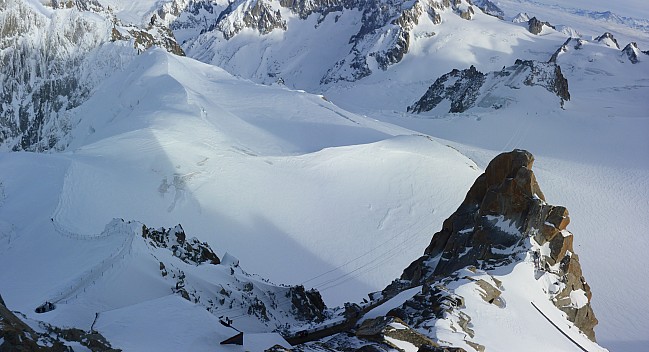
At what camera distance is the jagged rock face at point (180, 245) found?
17484mm

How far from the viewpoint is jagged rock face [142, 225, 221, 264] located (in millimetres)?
17484

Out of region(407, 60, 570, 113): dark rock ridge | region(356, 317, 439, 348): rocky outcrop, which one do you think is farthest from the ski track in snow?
region(407, 60, 570, 113): dark rock ridge

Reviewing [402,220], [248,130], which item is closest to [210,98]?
[248,130]

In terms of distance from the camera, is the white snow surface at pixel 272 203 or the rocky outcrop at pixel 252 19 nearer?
the white snow surface at pixel 272 203

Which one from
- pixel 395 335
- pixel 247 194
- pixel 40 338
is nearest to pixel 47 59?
pixel 247 194

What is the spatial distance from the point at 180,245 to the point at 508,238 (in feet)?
35.4

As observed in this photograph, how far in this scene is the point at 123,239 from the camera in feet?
52.7

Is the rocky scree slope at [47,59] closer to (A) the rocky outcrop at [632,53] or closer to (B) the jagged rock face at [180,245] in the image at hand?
(B) the jagged rock face at [180,245]

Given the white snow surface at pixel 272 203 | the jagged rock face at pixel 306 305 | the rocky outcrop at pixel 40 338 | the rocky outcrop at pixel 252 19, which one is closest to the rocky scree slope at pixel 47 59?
the white snow surface at pixel 272 203

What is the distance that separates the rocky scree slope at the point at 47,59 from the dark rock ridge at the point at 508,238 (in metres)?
60.9

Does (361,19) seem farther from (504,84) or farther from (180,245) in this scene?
(180,245)

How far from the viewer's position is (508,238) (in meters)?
16.6

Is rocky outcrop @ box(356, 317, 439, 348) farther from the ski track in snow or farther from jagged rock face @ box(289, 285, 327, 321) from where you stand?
the ski track in snow

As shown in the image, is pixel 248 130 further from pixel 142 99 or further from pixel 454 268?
pixel 454 268
